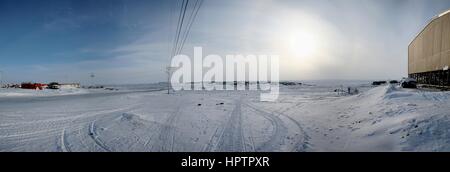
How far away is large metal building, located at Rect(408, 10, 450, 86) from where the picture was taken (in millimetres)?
24656

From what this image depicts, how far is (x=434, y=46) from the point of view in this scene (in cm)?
2833

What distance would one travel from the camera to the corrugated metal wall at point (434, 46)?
24578mm

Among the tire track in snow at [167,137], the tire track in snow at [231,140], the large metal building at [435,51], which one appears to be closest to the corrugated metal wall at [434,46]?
the large metal building at [435,51]

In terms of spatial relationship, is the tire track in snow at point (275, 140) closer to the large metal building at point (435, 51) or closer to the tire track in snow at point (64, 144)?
the tire track in snow at point (64, 144)

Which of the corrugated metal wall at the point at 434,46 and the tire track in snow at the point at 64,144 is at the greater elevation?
the corrugated metal wall at the point at 434,46

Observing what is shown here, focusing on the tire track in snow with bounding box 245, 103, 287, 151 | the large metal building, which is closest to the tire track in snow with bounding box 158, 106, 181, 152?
the tire track in snow with bounding box 245, 103, 287, 151

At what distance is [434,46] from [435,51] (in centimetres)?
69

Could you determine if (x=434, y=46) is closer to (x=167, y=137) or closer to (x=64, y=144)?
(x=167, y=137)

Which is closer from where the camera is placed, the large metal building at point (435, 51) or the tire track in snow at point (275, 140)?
the tire track in snow at point (275, 140)

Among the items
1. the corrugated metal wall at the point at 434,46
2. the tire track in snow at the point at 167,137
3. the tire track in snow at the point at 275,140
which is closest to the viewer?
the tire track in snow at the point at 275,140

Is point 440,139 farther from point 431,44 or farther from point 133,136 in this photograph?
point 431,44

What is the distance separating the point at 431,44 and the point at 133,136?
35.6 meters
